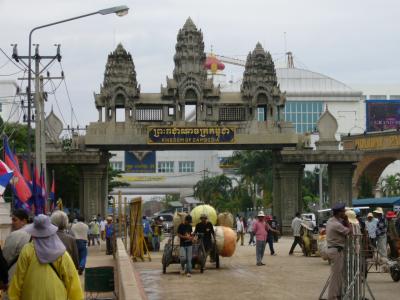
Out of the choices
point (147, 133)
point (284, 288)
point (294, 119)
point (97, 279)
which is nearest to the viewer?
point (97, 279)

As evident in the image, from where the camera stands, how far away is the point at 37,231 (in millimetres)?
9000

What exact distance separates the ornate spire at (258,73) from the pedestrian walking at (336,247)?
1473 inches

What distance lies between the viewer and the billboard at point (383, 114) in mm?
95062

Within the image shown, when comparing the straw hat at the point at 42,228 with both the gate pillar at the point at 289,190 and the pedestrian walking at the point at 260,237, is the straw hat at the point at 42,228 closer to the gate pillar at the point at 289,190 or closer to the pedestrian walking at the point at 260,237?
the pedestrian walking at the point at 260,237

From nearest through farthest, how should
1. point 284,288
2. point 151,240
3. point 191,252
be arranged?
point 284,288 → point 191,252 → point 151,240

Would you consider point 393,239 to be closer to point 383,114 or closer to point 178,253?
point 178,253

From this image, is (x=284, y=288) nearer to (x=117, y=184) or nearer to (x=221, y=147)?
(x=221, y=147)

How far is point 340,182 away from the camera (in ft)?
176

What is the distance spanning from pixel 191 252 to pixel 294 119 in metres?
108

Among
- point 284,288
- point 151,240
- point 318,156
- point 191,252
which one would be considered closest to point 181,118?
point 318,156

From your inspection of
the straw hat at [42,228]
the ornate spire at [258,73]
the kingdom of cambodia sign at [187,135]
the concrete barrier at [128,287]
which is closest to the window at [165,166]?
the ornate spire at [258,73]

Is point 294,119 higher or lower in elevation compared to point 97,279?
higher

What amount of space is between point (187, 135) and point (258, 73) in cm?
631

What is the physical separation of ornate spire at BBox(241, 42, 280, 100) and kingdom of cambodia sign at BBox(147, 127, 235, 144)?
11.8 ft
